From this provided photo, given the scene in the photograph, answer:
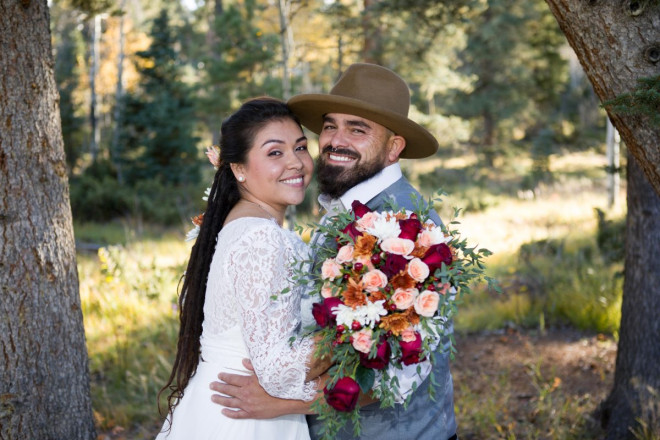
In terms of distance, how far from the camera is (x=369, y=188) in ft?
10.1

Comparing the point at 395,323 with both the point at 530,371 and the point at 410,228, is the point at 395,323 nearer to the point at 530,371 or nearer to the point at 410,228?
the point at 410,228

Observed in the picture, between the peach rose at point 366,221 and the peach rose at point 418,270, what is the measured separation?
0.22m

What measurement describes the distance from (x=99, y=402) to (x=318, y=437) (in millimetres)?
3048

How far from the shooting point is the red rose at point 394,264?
2.15 m

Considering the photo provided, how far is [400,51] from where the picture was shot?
1436 cm

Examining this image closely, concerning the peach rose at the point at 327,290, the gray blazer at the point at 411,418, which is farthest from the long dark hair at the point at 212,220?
the peach rose at the point at 327,290

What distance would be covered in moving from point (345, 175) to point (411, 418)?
1.25m

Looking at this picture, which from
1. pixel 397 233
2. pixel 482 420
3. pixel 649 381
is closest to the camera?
pixel 397 233

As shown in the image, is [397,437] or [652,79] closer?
[652,79]

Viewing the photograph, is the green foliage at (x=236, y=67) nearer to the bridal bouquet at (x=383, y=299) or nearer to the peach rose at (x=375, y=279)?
the bridal bouquet at (x=383, y=299)

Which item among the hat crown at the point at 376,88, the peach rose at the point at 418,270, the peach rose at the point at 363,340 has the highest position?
the hat crown at the point at 376,88

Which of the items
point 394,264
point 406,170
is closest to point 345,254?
point 394,264

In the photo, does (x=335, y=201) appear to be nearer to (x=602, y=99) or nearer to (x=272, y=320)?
(x=272, y=320)

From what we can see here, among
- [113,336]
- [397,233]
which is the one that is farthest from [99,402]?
[397,233]
